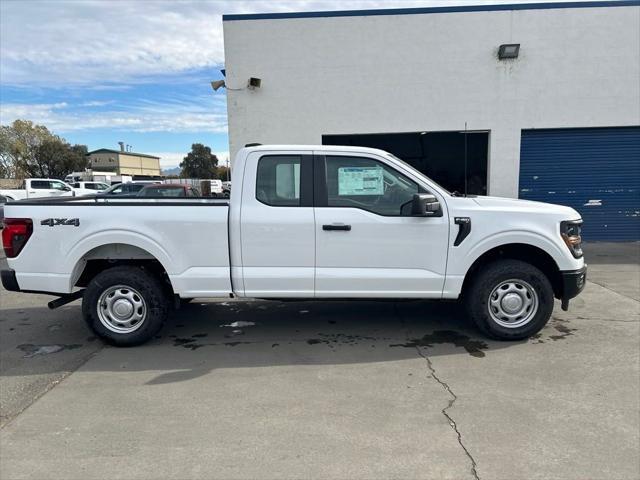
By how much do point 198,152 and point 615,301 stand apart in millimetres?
92124

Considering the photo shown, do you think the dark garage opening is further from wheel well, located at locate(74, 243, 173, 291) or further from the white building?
wheel well, located at locate(74, 243, 173, 291)

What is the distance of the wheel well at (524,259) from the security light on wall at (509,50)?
7.77 meters

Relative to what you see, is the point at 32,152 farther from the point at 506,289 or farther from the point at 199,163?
the point at 506,289

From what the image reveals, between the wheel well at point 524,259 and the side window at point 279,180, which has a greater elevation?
the side window at point 279,180

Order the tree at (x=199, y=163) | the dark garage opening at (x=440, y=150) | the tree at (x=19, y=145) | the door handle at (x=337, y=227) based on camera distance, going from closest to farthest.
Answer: the door handle at (x=337, y=227) < the dark garage opening at (x=440, y=150) < the tree at (x=19, y=145) < the tree at (x=199, y=163)

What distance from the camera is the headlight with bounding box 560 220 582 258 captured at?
5003mm

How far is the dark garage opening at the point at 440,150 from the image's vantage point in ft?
40.1

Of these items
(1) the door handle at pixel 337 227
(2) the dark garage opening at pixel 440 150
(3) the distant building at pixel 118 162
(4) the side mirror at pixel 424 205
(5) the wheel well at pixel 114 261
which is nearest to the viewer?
(4) the side mirror at pixel 424 205

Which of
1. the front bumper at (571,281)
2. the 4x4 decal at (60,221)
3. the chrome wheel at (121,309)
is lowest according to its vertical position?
the chrome wheel at (121,309)

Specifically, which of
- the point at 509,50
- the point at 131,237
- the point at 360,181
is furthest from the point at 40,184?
the point at 360,181

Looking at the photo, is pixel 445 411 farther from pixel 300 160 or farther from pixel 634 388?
pixel 300 160

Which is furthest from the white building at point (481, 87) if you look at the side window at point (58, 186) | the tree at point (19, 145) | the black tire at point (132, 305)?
the tree at point (19, 145)

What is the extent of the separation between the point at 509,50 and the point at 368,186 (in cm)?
828

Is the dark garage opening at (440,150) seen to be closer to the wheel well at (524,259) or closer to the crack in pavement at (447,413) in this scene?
the wheel well at (524,259)
